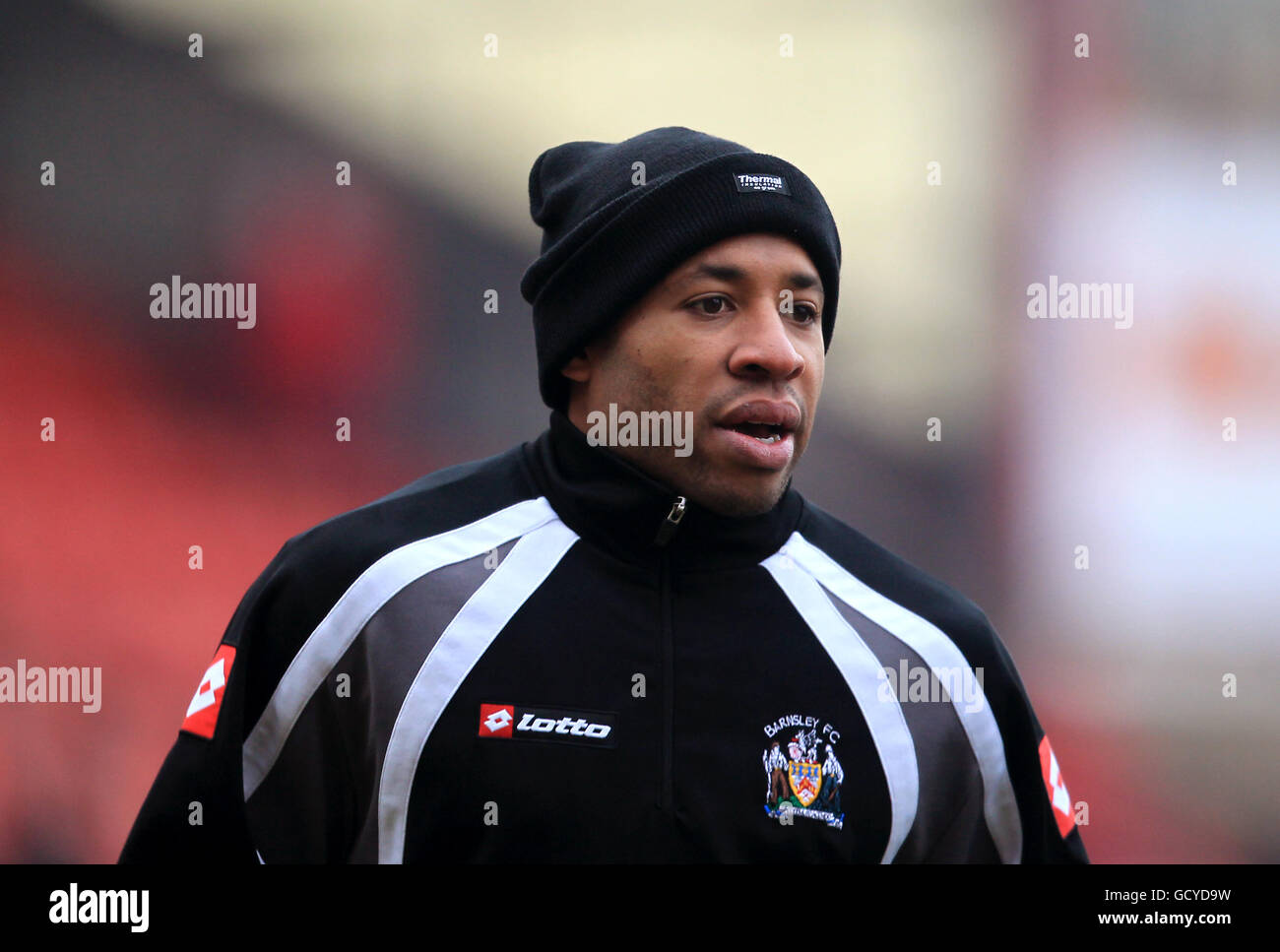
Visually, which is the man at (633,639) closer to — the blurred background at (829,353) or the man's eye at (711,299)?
the man's eye at (711,299)

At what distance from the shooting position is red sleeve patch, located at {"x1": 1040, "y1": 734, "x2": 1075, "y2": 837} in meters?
2.18

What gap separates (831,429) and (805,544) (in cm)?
290

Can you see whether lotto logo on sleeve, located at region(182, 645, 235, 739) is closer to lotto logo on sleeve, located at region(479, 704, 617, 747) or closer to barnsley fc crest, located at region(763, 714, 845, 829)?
lotto logo on sleeve, located at region(479, 704, 617, 747)

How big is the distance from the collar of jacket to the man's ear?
11cm

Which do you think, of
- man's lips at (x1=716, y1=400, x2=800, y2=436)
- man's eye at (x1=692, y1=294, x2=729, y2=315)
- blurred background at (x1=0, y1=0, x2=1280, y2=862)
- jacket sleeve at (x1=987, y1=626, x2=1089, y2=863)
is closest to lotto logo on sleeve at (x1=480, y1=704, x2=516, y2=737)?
man's lips at (x1=716, y1=400, x2=800, y2=436)

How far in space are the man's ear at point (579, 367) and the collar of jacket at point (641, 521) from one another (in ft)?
0.36

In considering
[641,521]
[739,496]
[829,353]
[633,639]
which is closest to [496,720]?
[633,639]

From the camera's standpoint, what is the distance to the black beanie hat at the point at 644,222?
2.08 meters

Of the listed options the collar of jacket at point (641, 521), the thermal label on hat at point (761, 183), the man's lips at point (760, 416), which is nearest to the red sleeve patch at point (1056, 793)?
the collar of jacket at point (641, 521)

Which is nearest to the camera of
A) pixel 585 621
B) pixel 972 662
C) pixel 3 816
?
pixel 585 621

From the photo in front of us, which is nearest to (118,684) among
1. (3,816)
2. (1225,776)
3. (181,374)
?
(3,816)

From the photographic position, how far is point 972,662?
217 cm
